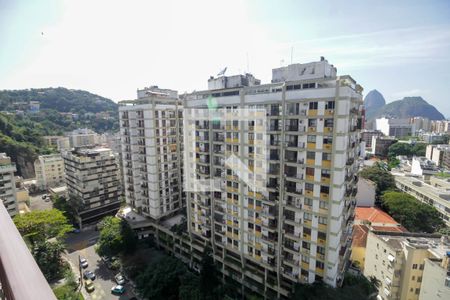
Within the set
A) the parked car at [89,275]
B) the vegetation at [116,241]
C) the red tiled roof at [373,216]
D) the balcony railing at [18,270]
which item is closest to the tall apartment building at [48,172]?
the vegetation at [116,241]

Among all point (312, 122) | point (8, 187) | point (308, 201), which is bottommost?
point (8, 187)

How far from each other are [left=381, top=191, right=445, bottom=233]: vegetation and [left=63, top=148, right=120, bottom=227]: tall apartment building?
135 ft

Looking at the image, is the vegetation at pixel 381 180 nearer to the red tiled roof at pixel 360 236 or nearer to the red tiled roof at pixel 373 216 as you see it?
the red tiled roof at pixel 373 216

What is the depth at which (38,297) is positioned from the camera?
Result: 125 cm

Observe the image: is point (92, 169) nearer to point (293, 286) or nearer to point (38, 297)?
point (293, 286)

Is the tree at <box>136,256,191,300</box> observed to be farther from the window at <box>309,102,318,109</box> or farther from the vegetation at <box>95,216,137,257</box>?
the window at <box>309,102,318,109</box>

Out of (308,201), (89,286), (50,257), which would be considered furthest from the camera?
(89,286)

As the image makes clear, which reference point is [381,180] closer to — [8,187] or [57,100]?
[8,187]

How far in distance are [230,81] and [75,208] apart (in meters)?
29.7

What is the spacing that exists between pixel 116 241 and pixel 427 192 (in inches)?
1719

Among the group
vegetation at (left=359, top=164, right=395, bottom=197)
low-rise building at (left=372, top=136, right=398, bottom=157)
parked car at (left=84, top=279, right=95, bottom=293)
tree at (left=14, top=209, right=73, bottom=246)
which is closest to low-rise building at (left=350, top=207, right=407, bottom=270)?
vegetation at (left=359, top=164, right=395, bottom=197)

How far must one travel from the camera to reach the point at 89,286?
74.0 ft

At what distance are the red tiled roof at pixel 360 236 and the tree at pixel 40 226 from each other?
1293 inches

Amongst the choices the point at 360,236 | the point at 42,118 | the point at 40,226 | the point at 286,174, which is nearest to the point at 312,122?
Answer: the point at 286,174
